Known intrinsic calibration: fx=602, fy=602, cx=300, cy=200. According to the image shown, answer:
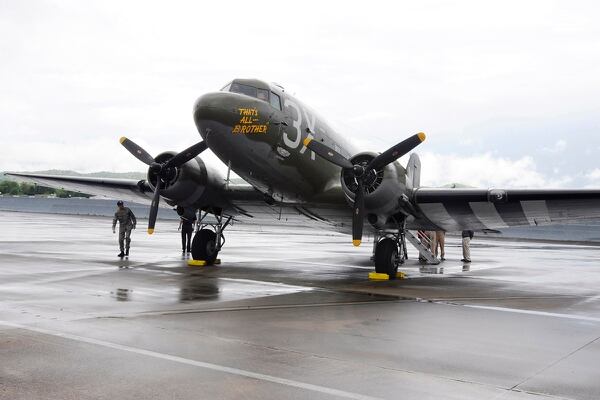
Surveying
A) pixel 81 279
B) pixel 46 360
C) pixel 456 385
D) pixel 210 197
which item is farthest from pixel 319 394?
pixel 210 197

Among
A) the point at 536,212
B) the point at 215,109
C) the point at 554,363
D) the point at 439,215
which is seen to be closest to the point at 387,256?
the point at 439,215

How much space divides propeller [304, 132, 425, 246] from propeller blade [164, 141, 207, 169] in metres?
4.13

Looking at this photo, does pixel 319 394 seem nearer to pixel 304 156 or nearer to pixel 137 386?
pixel 137 386

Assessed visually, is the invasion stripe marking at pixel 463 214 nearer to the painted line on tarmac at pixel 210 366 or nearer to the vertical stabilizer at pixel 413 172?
the vertical stabilizer at pixel 413 172

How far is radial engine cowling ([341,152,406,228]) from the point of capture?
1553cm

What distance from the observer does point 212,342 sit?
24.0 ft

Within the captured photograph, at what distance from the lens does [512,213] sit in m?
17.0

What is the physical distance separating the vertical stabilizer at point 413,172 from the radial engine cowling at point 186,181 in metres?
6.10

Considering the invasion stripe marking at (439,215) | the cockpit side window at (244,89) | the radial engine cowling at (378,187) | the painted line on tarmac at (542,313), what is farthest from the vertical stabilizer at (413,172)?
the painted line on tarmac at (542,313)

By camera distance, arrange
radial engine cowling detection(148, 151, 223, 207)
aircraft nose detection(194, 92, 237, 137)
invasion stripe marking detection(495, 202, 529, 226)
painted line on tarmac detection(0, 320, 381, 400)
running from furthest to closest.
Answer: radial engine cowling detection(148, 151, 223, 207), invasion stripe marking detection(495, 202, 529, 226), aircraft nose detection(194, 92, 237, 137), painted line on tarmac detection(0, 320, 381, 400)

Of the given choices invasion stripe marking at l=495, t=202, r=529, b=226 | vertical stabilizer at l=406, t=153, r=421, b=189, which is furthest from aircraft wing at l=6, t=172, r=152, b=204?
invasion stripe marking at l=495, t=202, r=529, b=226

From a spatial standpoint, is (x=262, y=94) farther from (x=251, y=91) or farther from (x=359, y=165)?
(x=359, y=165)

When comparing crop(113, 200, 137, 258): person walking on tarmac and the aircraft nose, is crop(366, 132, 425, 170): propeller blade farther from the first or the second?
crop(113, 200, 137, 258): person walking on tarmac

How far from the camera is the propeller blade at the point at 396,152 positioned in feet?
49.9
